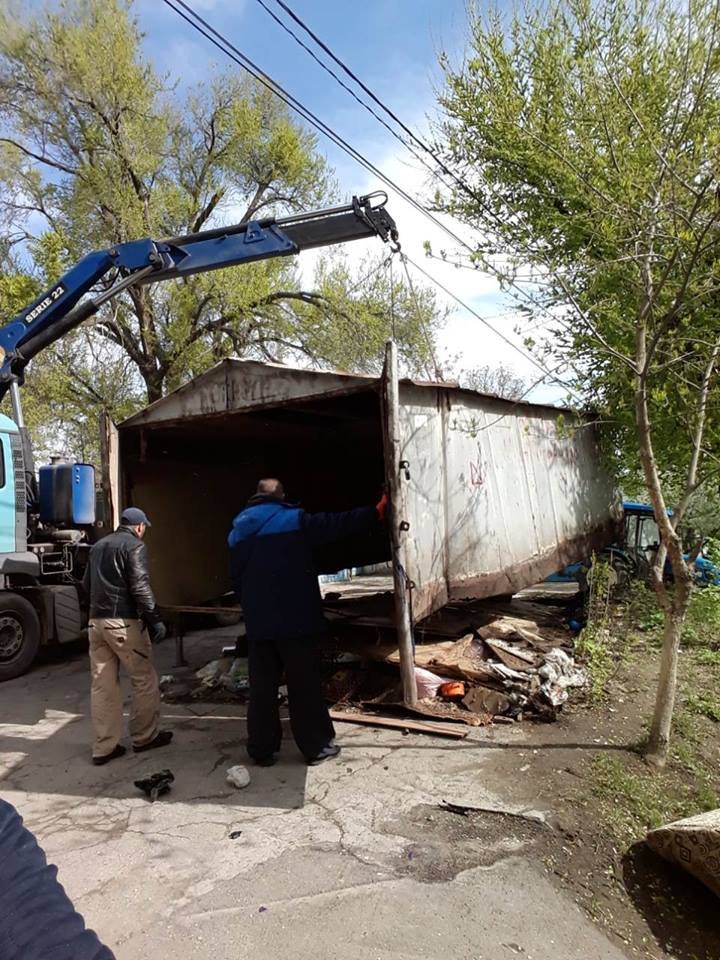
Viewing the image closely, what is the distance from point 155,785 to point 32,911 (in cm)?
370

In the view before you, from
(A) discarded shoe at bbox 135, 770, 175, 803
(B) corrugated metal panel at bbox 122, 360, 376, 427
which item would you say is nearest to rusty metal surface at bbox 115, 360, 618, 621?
(B) corrugated metal panel at bbox 122, 360, 376, 427

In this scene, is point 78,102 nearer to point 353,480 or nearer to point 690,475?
point 353,480

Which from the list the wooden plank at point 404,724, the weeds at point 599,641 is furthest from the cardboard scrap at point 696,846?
the weeds at point 599,641

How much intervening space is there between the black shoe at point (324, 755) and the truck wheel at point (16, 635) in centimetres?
487

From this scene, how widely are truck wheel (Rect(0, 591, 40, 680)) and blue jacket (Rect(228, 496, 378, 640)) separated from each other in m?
4.44

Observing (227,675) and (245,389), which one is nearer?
(245,389)

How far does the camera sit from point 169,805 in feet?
13.7

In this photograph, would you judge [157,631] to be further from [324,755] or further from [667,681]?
[667,681]

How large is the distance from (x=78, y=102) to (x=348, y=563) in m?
13.6

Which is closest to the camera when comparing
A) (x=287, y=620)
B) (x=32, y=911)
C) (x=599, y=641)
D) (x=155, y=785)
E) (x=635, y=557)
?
(x=32, y=911)

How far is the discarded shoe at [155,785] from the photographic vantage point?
429 cm

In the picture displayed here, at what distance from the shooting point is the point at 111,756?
16.4 ft

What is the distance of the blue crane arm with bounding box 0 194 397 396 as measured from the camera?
7.96 meters

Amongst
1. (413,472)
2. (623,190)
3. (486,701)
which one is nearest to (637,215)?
(623,190)
